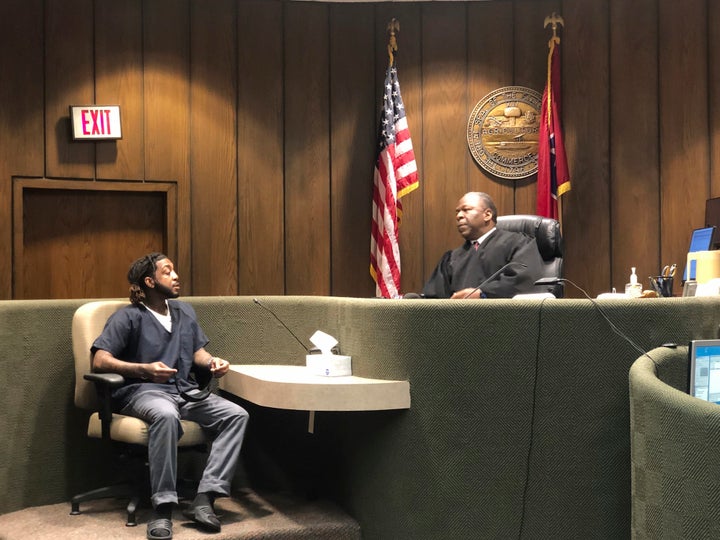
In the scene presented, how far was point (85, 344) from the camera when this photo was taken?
3.61 metres

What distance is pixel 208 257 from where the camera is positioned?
18.9ft

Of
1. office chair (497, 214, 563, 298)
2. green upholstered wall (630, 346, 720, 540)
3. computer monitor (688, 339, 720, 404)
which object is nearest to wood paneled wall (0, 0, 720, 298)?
office chair (497, 214, 563, 298)

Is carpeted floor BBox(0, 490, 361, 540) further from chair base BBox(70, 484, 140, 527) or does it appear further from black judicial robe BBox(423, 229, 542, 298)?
black judicial robe BBox(423, 229, 542, 298)

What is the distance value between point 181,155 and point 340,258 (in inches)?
49.3

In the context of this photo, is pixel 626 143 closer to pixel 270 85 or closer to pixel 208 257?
pixel 270 85

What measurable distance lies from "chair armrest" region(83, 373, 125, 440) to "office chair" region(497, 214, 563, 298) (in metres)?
2.09

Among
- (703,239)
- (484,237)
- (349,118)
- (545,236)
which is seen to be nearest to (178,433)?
(484,237)

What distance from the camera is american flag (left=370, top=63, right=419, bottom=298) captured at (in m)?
5.73

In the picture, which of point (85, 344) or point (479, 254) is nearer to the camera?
point (85, 344)

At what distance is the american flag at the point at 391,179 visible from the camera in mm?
5727

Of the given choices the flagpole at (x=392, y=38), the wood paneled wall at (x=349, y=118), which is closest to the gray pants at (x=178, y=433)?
the wood paneled wall at (x=349, y=118)

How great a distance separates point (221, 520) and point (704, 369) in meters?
1.87

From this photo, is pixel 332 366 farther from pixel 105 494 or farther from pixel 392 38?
pixel 392 38

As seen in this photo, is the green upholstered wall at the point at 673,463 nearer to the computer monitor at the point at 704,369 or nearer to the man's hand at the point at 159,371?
the computer monitor at the point at 704,369
